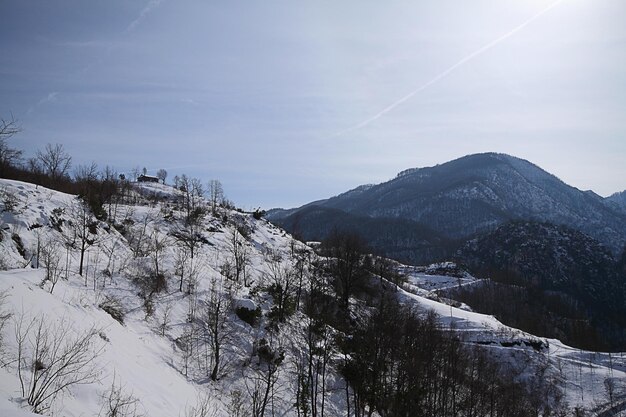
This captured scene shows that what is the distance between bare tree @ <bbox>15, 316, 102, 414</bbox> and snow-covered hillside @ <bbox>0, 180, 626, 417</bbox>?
0.20 ft

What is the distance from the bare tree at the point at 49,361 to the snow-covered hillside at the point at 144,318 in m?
0.06

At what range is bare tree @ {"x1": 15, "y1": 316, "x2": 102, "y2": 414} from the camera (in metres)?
8.86

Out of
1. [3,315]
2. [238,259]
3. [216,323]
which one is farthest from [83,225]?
[3,315]

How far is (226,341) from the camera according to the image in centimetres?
2708

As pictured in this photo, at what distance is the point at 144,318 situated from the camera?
940 inches

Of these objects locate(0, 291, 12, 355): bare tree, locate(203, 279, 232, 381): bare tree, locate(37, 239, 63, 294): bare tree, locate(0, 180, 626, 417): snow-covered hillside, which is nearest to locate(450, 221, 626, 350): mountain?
locate(0, 180, 626, 417): snow-covered hillside

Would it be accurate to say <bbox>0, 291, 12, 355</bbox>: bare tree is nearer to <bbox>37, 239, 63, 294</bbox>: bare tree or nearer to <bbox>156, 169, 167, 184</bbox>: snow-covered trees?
<bbox>37, 239, 63, 294</bbox>: bare tree

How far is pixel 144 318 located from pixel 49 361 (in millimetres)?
13694

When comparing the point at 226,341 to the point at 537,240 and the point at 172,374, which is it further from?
the point at 537,240

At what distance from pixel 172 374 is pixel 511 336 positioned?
57.6 meters

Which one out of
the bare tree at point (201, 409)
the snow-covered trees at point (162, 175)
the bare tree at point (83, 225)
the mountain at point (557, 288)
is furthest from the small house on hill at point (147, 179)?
the mountain at point (557, 288)

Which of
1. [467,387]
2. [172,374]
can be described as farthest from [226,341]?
[467,387]

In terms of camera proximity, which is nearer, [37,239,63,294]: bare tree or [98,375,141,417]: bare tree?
[98,375,141,417]: bare tree

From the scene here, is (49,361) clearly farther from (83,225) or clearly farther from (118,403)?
(83,225)
